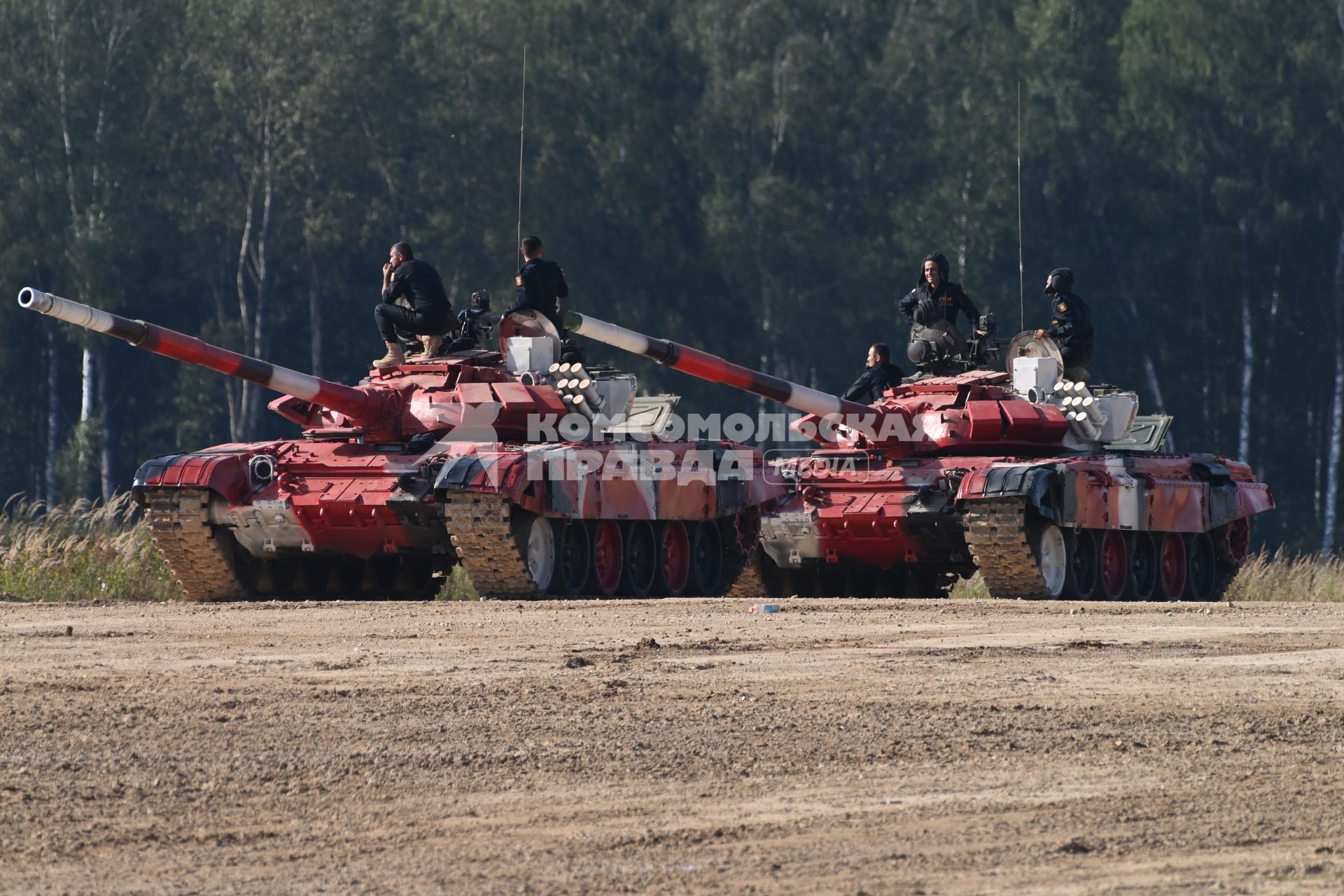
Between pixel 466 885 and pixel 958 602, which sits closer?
pixel 466 885

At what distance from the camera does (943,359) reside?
24.3 m

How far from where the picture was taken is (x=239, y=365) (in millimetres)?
21125

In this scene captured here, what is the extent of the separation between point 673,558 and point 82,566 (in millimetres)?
5707

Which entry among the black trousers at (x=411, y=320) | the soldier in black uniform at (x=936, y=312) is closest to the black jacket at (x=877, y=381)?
the soldier in black uniform at (x=936, y=312)

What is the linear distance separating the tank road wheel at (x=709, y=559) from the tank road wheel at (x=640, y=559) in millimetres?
952

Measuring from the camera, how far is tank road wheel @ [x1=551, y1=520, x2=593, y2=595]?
21016 mm

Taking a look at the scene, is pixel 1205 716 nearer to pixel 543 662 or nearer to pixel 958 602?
pixel 543 662

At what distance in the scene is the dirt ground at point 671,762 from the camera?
8.02 m

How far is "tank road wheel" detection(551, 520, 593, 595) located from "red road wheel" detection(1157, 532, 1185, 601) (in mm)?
6530

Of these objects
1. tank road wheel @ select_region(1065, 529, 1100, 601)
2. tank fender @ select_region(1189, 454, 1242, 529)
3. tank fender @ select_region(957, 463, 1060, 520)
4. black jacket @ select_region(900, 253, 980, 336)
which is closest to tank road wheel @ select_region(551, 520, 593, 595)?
tank fender @ select_region(957, 463, 1060, 520)

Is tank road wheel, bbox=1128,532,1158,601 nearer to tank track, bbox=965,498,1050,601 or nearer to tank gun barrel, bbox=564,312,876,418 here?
tank track, bbox=965,498,1050,601

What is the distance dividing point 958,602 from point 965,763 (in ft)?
33.8

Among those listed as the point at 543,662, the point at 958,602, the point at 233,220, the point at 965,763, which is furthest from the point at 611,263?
the point at 965,763

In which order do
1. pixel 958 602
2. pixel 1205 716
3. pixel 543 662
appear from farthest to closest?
1. pixel 958 602
2. pixel 543 662
3. pixel 1205 716
